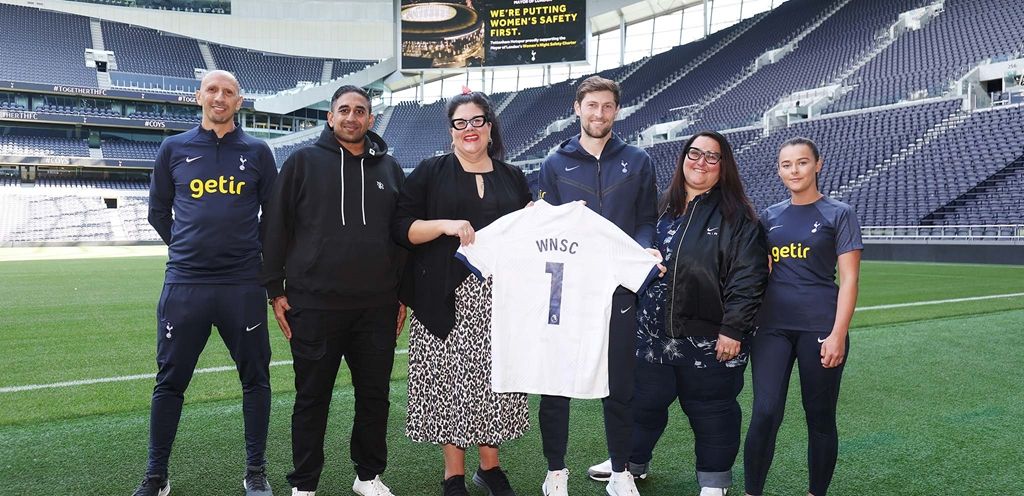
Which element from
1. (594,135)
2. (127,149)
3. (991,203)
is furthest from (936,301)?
(127,149)

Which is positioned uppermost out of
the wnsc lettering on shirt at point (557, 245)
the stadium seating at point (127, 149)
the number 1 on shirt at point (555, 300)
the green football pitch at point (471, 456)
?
the stadium seating at point (127, 149)

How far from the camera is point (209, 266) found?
3221 millimetres

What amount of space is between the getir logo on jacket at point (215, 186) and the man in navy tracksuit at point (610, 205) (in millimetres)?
1413

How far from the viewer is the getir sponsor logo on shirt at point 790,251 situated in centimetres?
293

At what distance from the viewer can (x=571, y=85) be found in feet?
143

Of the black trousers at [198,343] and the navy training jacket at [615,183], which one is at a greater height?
the navy training jacket at [615,183]

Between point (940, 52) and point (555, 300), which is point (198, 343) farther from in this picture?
point (940, 52)

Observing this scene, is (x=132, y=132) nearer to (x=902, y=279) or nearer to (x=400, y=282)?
(x=902, y=279)

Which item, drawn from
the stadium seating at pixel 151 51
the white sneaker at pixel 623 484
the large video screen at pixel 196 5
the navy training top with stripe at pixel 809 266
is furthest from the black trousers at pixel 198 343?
the large video screen at pixel 196 5

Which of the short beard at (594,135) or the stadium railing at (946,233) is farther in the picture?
the stadium railing at (946,233)

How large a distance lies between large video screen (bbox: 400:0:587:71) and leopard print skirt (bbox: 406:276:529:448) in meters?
28.6

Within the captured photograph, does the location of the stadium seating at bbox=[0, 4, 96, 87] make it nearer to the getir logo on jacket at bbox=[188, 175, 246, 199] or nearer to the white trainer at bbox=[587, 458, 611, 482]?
the getir logo on jacket at bbox=[188, 175, 246, 199]

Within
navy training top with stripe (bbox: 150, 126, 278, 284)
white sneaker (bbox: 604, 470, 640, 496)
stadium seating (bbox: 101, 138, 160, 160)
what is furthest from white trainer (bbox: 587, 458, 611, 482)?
stadium seating (bbox: 101, 138, 160, 160)

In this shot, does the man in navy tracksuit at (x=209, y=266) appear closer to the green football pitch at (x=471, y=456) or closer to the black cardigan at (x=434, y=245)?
the green football pitch at (x=471, y=456)
